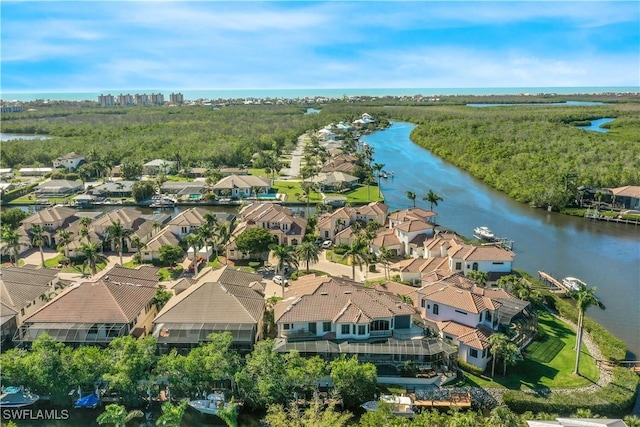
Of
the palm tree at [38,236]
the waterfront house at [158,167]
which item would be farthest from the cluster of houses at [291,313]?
the waterfront house at [158,167]

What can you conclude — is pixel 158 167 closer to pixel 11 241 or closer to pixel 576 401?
pixel 11 241

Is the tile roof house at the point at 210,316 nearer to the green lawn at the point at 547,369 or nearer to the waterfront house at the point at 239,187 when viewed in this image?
the green lawn at the point at 547,369

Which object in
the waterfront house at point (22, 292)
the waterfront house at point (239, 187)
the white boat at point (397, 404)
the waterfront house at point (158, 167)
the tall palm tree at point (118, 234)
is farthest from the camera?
the waterfront house at point (158, 167)

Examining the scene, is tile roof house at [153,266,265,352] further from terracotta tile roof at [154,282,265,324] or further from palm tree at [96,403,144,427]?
palm tree at [96,403,144,427]

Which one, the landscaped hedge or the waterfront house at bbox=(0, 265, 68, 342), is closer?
the landscaped hedge

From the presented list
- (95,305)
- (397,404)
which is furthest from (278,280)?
(397,404)

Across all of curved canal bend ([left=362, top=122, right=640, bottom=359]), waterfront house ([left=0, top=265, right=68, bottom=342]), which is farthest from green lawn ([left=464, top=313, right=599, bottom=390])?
waterfront house ([left=0, top=265, right=68, bottom=342])
